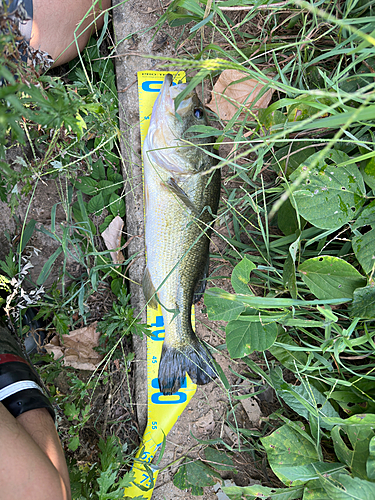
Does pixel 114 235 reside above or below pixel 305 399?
above

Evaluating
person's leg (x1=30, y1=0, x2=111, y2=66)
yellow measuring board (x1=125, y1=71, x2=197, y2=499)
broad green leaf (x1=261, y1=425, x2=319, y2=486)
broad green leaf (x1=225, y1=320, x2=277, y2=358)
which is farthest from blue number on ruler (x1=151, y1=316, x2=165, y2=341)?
person's leg (x1=30, y1=0, x2=111, y2=66)

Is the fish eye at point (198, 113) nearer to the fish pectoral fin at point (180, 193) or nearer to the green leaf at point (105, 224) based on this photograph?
the fish pectoral fin at point (180, 193)

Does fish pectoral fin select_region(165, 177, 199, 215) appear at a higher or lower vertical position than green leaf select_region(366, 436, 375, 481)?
higher

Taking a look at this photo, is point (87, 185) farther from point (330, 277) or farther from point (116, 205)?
point (330, 277)

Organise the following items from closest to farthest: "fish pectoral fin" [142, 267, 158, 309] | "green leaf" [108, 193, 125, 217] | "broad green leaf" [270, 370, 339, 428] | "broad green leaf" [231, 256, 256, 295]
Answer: "broad green leaf" [231, 256, 256, 295] < "broad green leaf" [270, 370, 339, 428] < "fish pectoral fin" [142, 267, 158, 309] < "green leaf" [108, 193, 125, 217]

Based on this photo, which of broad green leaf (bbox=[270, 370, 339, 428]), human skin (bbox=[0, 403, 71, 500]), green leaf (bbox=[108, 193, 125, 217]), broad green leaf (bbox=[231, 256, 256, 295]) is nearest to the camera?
human skin (bbox=[0, 403, 71, 500])

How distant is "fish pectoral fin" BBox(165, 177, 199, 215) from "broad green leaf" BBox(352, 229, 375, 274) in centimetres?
88

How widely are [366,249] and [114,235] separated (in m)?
1.49

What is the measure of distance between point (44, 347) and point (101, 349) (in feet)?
1.17

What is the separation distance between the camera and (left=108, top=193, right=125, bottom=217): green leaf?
7.18ft

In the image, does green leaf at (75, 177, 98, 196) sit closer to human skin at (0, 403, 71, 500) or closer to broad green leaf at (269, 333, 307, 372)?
human skin at (0, 403, 71, 500)

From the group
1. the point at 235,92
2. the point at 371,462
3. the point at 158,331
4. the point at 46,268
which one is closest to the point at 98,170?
the point at 46,268

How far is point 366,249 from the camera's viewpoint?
1.68 metres

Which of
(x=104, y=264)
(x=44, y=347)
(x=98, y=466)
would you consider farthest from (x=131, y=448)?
(x=104, y=264)
